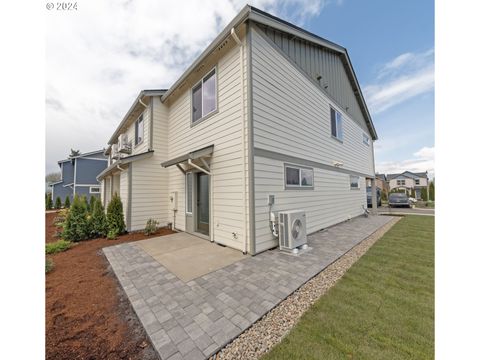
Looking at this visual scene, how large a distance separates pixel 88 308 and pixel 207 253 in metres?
2.39

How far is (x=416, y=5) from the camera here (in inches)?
135

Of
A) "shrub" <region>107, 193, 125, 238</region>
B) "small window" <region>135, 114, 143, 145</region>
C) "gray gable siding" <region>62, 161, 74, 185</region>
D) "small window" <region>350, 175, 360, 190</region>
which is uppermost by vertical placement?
"small window" <region>135, 114, 143, 145</region>

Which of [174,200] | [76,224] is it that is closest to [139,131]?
[174,200]

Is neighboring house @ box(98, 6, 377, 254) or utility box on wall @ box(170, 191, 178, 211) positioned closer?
neighboring house @ box(98, 6, 377, 254)

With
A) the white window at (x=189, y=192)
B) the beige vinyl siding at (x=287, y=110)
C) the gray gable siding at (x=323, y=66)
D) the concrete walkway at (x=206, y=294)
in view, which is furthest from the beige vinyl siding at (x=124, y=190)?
the gray gable siding at (x=323, y=66)

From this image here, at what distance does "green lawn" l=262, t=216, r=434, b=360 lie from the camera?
70.7 inches

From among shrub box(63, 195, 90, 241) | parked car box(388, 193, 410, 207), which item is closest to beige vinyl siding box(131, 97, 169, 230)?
shrub box(63, 195, 90, 241)

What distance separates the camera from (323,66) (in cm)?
786

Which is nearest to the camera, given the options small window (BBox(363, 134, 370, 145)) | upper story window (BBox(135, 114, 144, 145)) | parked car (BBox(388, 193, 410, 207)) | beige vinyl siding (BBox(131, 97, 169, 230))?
beige vinyl siding (BBox(131, 97, 169, 230))

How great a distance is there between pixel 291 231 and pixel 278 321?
2.43 meters

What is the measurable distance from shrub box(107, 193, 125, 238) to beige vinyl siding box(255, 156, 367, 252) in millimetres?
5384

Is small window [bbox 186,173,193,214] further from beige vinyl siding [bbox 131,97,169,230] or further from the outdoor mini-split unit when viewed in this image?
the outdoor mini-split unit

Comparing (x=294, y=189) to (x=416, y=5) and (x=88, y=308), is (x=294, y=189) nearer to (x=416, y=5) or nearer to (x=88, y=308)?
(x=416, y=5)
